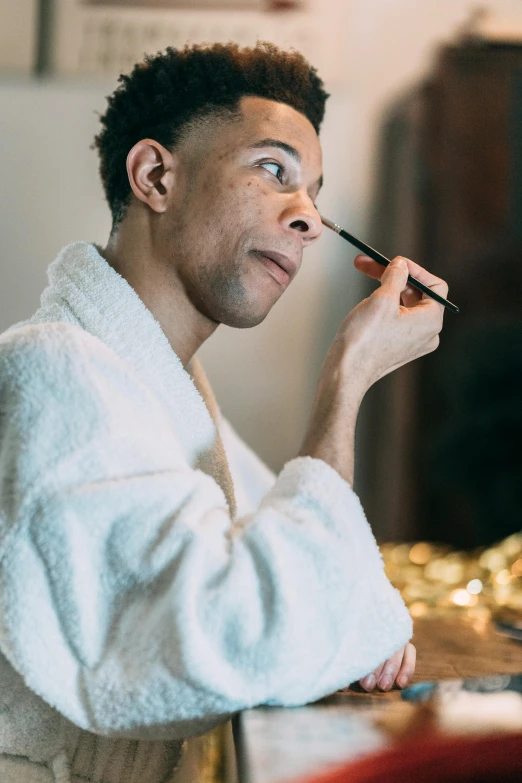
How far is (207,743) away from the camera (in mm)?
802

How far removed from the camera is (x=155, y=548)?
53 cm

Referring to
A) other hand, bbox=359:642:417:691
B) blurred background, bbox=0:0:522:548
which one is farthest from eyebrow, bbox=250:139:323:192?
blurred background, bbox=0:0:522:548

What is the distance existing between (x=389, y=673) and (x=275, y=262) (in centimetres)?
41

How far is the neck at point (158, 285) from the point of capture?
2.66 feet

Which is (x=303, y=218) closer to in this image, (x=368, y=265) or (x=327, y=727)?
(x=368, y=265)

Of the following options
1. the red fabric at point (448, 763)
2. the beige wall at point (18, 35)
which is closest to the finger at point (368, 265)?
the red fabric at point (448, 763)

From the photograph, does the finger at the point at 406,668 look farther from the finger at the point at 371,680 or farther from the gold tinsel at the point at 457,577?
the gold tinsel at the point at 457,577

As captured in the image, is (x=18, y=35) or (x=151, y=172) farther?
(x=18, y=35)

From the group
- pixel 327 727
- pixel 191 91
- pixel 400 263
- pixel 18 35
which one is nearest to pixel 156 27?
pixel 18 35

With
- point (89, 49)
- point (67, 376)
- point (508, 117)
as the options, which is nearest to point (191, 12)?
point (89, 49)

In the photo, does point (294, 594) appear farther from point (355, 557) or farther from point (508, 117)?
point (508, 117)

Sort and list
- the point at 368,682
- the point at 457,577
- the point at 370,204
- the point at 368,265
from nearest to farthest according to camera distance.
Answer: the point at 368,682
the point at 368,265
the point at 457,577
the point at 370,204

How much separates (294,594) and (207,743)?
14.6 inches

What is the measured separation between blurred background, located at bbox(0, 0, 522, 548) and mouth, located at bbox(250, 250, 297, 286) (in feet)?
2.36
